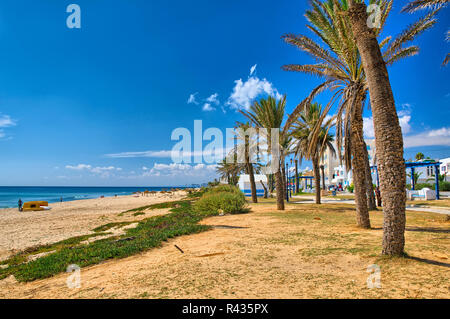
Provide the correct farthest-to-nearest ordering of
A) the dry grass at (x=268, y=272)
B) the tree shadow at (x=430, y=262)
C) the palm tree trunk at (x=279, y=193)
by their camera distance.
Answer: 1. the palm tree trunk at (x=279, y=193)
2. the tree shadow at (x=430, y=262)
3. the dry grass at (x=268, y=272)

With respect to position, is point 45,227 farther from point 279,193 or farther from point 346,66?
point 346,66

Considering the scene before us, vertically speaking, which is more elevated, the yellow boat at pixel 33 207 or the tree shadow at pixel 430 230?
the tree shadow at pixel 430 230

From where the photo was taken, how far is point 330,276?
3967 mm

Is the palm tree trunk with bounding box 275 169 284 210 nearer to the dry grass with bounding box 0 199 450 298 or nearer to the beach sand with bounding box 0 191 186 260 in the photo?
the dry grass with bounding box 0 199 450 298

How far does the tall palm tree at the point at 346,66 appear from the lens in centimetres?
824

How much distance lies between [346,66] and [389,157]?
586 centimetres

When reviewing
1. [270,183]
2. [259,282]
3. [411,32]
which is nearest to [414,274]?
[259,282]

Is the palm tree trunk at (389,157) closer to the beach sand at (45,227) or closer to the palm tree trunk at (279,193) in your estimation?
the beach sand at (45,227)

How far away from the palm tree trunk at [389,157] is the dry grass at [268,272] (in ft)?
1.47

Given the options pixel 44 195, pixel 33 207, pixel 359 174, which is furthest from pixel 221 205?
pixel 44 195

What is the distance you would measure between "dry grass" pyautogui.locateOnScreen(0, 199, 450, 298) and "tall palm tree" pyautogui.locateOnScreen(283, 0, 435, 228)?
2.59 metres

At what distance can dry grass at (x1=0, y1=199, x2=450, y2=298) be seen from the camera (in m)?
3.46

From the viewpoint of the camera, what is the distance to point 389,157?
4613 millimetres

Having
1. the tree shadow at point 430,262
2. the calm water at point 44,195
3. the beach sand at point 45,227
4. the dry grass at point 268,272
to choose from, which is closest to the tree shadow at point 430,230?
the dry grass at point 268,272
